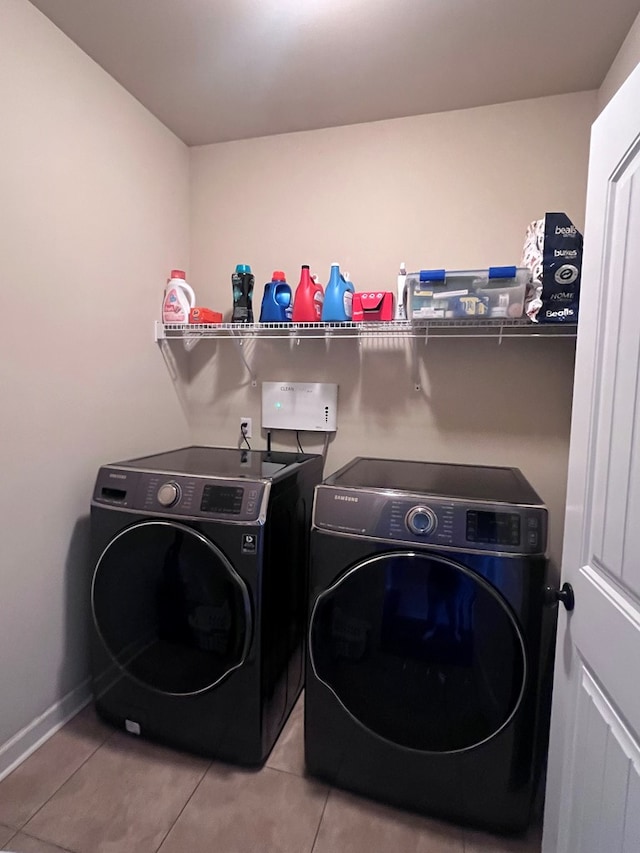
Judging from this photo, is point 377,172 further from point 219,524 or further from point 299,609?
point 299,609

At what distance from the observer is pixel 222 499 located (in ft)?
4.65

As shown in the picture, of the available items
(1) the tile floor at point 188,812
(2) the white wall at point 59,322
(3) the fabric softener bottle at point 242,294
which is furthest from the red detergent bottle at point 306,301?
(1) the tile floor at point 188,812

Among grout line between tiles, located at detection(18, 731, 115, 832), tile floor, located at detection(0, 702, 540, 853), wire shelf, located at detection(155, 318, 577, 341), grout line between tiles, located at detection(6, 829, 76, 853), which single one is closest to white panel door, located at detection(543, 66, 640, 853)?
tile floor, located at detection(0, 702, 540, 853)

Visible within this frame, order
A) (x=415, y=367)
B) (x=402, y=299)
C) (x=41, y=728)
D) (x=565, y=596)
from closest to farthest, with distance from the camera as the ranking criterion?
(x=565, y=596)
(x=41, y=728)
(x=402, y=299)
(x=415, y=367)

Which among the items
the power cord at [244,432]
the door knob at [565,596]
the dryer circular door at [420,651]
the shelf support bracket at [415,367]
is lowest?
the dryer circular door at [420,651]

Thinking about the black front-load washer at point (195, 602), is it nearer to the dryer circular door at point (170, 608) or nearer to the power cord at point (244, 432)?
the dryer circular door at point (170, 608)

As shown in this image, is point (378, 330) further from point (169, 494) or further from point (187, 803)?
point (187, 803)

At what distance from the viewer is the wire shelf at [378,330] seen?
1612mm

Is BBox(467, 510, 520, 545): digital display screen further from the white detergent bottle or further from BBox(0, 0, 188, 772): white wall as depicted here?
the white detergent bottle

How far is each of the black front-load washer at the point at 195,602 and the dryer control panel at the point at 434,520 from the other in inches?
9.7

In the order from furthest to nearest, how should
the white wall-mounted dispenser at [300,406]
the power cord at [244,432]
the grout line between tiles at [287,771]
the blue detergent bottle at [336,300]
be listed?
the power cord at [244,432] → the white wall-mounted dispenser at [300,406] → the blue detergent bottle at [336,300] → the grout line between tiles at [287,771]

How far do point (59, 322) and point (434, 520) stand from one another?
1413 mm

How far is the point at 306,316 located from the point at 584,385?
3.62 ft

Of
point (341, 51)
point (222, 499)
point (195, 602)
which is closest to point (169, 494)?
point (222, 499)
